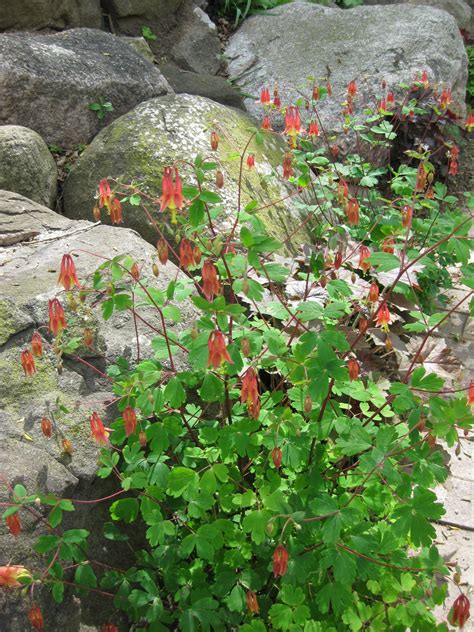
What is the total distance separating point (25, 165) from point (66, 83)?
102 centimetres

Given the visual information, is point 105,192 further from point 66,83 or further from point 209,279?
point 66,83

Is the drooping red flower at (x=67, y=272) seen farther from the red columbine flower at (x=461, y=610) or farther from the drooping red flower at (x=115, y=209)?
the red columbine flower at (x=461, y=610)

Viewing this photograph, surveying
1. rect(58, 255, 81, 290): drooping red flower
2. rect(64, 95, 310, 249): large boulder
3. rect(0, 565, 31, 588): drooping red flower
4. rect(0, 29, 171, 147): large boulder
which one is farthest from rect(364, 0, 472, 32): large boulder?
rect(0, 565, 31, 588): drooping red flower

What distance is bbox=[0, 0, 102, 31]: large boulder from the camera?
17.9ft

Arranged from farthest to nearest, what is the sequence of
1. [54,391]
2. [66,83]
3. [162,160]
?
[66,83] < [162,160] < [54,391]

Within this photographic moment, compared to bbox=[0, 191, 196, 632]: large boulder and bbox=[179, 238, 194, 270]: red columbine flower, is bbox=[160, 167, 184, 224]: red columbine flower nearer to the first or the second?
bbox=[179, 238, 194, 270]: red columbine flower

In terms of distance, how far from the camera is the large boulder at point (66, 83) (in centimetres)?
427

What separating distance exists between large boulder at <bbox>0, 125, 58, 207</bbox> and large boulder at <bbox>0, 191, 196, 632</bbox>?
2.83ft

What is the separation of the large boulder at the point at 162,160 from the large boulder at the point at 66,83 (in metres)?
0.70

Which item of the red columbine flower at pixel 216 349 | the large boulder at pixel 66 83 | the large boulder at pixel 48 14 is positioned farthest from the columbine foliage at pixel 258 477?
the large boulder at pixel 48 14

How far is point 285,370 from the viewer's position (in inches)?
82.7

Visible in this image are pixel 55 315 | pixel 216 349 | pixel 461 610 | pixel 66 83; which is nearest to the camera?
pixel 216 349

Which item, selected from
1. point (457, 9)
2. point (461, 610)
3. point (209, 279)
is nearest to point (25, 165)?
point (209, 279)

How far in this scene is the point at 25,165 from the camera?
3691mm
